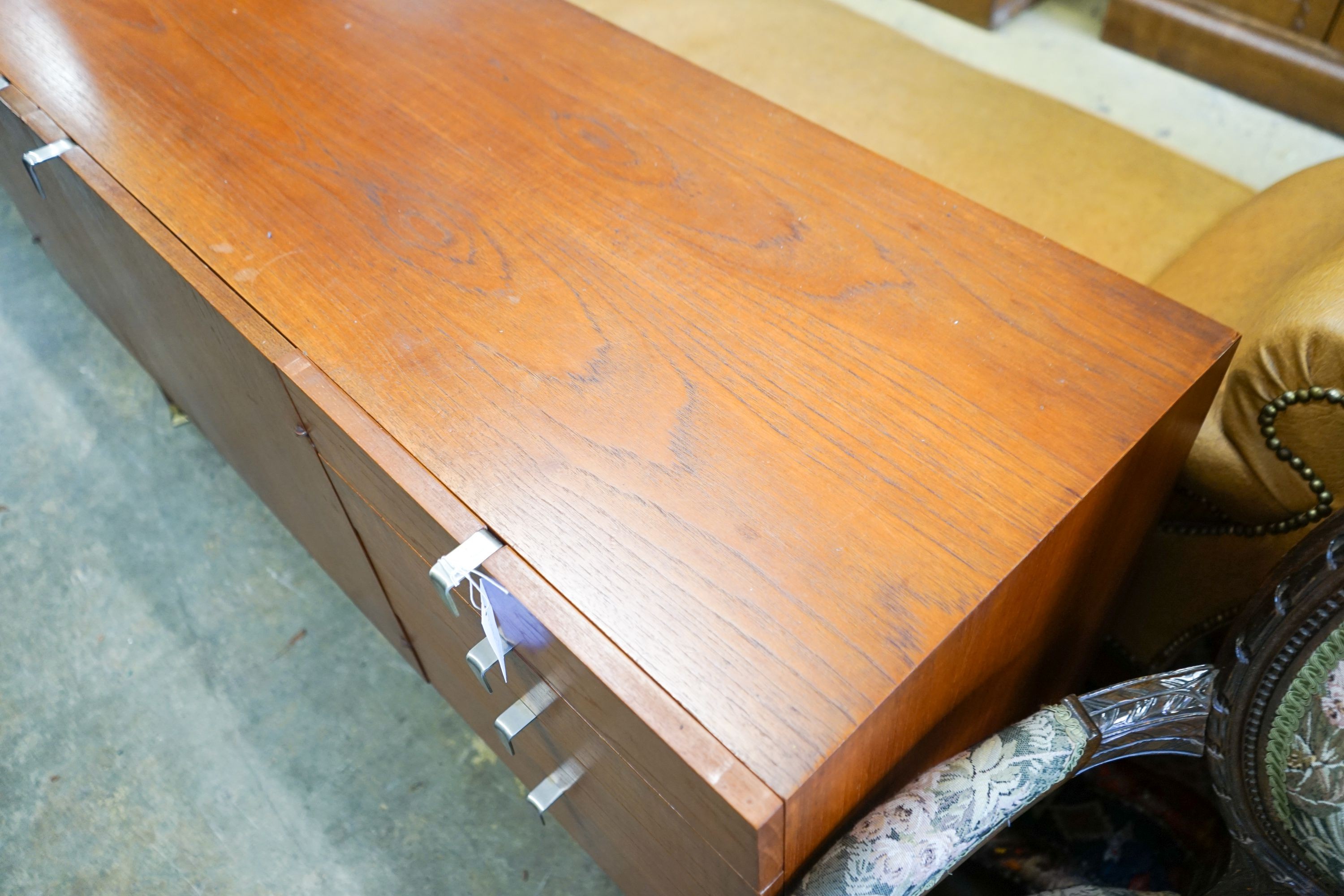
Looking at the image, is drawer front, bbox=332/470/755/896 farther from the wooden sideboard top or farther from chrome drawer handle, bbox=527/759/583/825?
the wooden sideboard top

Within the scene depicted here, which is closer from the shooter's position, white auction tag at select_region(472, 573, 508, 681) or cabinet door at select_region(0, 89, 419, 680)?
white auction tag at select_region(472, 573, 508, 681)

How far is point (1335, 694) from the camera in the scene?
0.57 m

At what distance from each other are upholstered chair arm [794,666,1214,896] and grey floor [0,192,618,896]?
593 millimetres

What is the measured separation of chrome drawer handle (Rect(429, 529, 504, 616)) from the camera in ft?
2.10

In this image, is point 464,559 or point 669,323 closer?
point 464,559

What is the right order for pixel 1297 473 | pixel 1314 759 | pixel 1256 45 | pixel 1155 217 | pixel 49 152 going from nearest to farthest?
pixel 1314 759 → pixel 1297 473 → pixel 49 152 → pixel 1155 217 → pixel 1256 45

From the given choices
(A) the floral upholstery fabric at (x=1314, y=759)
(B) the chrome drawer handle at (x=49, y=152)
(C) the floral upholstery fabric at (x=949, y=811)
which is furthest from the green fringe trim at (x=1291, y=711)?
→ (B) the chrome drawer handle at (x=49, y=152)

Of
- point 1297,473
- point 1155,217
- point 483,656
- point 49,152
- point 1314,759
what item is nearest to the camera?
point 1314,759

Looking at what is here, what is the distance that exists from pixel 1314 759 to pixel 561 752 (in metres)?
0.54

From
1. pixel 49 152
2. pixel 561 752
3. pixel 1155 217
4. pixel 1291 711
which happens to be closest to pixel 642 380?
pixel 561 752

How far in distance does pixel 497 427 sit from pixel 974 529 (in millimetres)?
337

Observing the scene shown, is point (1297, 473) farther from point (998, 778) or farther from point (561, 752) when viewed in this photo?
point (561, 752)

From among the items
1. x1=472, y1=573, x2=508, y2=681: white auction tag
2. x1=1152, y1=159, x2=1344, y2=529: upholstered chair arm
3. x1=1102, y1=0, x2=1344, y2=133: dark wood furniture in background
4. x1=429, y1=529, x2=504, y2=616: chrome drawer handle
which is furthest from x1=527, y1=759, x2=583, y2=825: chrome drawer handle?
x1=1102, y1=0, x2=1344, y2=133: dark wood furniture in background

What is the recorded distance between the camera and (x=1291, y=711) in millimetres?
598
